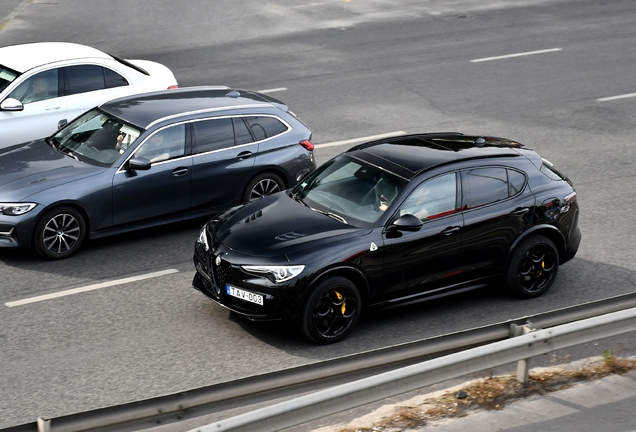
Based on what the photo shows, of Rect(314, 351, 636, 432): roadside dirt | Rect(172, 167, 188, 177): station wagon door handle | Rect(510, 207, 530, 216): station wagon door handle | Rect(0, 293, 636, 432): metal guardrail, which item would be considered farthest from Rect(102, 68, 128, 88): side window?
Rect(0, 293, 636, 432): metal guardrail

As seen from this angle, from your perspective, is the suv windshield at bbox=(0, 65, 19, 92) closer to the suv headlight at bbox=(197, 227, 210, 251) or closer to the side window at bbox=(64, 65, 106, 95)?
the side window at bbox=(64, 65, 106, 95)

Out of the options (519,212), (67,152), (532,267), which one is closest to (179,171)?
(67,152)

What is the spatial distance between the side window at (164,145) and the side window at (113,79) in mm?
3046

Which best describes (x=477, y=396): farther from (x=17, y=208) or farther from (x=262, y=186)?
(x=17, y=208)

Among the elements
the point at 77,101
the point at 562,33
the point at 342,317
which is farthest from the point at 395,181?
the point at 562,33

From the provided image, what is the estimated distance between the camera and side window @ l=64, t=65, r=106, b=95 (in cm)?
1384

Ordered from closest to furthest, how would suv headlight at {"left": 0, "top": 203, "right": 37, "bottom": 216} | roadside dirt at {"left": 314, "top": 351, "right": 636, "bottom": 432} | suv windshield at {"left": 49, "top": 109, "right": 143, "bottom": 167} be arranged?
roadside dirt at {"left": 314, "top": 351, "right": 636, "bottom": 432}, suv headlight at {"left": 0, "top": 203, "right": 37, "bottom": 216}, suv windshield at {"left": 49, "top": 109, "right": 143, "bottom": 167}

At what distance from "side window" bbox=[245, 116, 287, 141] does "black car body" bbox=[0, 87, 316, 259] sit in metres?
0.01

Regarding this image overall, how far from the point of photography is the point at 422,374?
6621mm

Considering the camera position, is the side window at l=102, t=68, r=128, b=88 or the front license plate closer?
the front license plate

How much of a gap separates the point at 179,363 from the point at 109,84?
22.4 ft

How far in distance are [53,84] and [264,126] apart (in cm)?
350

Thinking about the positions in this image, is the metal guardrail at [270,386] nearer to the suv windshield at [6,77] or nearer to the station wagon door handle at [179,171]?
the station wagon door handle at [179,171]

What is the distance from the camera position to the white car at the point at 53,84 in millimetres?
13320
